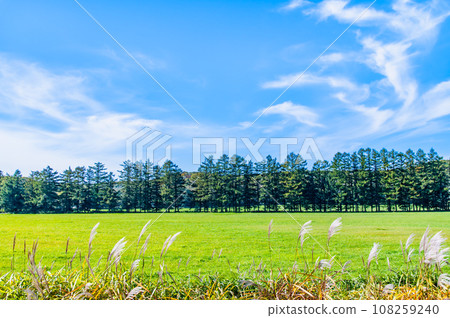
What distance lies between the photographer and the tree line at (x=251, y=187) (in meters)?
20.1

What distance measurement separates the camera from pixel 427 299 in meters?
3.05

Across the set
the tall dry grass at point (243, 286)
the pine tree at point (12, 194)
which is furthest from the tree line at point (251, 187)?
the tall dry grass at point (243, 286)

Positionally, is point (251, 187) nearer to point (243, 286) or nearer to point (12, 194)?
point (12, 194)

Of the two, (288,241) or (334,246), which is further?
(288,241)

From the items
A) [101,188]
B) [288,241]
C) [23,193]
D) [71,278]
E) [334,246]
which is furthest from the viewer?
[101,188]

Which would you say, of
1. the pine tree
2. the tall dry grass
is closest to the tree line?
the pine tree

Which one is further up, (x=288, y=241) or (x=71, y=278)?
(x=71, y=278)

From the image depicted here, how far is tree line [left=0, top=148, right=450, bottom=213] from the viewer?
20.1 m

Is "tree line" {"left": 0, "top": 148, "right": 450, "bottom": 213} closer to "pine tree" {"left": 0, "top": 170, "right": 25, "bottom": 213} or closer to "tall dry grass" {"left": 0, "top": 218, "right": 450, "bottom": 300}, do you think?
"pine tree" {"left": 0, "top": 170, "right": 25, "bottom": 213}

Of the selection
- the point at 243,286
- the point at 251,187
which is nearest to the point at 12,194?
the point at 251,187
